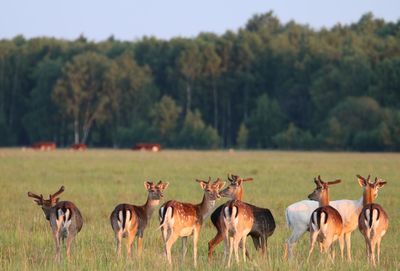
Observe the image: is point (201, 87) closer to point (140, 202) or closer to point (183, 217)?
point (140, 202)

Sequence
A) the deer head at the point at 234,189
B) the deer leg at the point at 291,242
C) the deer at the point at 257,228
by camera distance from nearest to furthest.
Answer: the deer at the point at 257,228 < the deer leg at the point at 291,242 < the deer head at the point at 234,189

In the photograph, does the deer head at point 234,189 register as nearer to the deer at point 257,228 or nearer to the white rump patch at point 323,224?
the deer at point 257,228

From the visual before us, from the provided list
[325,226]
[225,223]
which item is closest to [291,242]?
[325,226]

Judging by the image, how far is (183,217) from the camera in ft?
44.8

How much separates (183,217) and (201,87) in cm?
7778

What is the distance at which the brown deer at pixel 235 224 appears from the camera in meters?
13.4

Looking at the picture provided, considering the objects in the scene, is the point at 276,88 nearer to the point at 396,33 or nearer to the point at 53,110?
the point at 396,33

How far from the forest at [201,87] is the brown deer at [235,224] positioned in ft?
198

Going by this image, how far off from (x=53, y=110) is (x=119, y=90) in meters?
8.02

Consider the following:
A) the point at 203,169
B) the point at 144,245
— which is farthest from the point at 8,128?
the point at 144,245

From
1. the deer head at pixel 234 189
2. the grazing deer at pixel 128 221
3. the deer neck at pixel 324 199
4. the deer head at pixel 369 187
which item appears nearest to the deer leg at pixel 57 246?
the grazing deer at pixel 128 221

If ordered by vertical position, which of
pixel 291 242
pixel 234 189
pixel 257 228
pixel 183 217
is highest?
pixel 234 189

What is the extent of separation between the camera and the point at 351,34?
89.0 meters

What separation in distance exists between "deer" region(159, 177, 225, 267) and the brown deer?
557 mm
